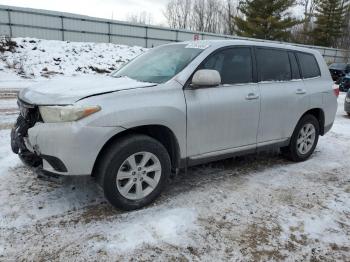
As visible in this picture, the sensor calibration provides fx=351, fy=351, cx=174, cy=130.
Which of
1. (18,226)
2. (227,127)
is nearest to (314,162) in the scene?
(227,127)

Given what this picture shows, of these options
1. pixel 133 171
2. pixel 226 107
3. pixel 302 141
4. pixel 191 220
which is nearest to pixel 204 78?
pixel 226 107

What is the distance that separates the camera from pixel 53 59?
19609mm

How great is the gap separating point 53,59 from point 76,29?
4.23 metres

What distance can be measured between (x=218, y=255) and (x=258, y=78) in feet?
8.37

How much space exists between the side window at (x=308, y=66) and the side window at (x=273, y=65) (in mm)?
354

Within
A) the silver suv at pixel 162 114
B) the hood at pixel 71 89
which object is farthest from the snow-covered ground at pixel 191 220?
the hood at pixel 71 89

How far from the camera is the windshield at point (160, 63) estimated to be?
4.07m

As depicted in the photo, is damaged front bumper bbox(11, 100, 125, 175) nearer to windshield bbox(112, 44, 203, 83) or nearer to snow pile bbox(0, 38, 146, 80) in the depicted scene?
windshield bbox(112, 44, 203, 83)

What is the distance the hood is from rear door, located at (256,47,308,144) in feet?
5.70

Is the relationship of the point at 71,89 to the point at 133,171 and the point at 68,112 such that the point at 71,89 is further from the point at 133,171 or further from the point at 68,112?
the point at 133,171

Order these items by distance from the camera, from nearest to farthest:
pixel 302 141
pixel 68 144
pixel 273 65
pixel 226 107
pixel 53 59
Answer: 1. pixel 68 144
2. pixel 226 107
3. pixel 273 65
4. pixel 302 141
5. pixel 53 59

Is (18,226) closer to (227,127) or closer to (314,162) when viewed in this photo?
(227,127)

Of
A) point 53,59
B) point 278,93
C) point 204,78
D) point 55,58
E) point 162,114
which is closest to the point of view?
point 162,114

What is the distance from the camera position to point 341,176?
16.6 ft
